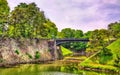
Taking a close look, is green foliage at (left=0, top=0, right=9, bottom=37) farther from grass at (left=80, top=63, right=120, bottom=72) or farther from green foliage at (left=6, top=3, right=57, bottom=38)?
grass at (left=80, top=63, right=120, bottom=72)

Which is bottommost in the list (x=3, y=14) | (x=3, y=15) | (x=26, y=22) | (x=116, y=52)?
(x=116, y=52)

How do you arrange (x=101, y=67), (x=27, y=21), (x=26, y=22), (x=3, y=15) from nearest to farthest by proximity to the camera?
(x=101, y=67)
(x=3, y=15)
(x=26, y=22)
(x=27, y=21)

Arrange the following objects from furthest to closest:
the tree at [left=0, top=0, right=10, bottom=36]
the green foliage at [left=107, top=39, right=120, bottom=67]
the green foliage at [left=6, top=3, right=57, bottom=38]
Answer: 1. the green foliage at [left=6, top=3, right=57, bottom=38]
2. the tree at [left=0, top=0, right=10, bottom=36]
3. the green foliage at [left=107, top=39, right=120, bottom=67]

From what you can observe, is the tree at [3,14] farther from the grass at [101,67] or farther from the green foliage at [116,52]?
the green foliage at [116,52]

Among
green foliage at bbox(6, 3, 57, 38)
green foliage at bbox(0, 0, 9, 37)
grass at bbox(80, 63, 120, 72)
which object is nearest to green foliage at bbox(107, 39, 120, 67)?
grass at bbox(80, 63, 120, 72)

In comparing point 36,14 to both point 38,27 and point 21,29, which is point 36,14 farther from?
point 21,29

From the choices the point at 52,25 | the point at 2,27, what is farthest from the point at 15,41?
the point at 52,25

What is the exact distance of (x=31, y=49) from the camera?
113500mm

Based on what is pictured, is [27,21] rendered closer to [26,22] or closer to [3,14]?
[26,22]

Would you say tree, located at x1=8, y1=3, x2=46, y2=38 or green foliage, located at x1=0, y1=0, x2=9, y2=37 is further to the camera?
tree, located at x1=8, y1=3, x2=46, y2=38

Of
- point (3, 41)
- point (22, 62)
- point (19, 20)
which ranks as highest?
point (19, 20)

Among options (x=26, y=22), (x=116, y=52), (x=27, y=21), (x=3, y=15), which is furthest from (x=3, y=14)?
(x=116, y=52)

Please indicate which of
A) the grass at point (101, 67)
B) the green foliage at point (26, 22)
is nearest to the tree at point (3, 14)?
the green foliage at point (26, 22)

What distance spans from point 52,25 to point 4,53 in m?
77.5
